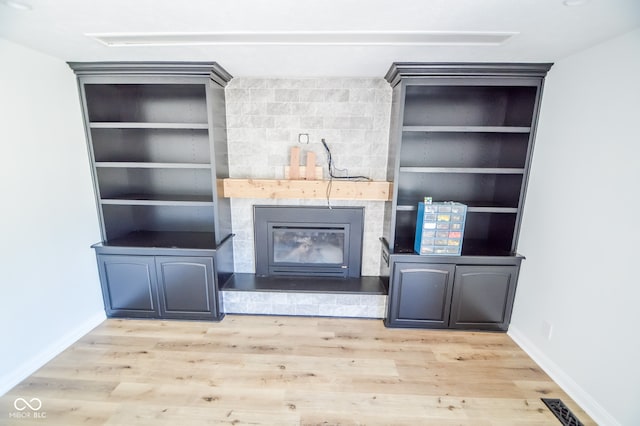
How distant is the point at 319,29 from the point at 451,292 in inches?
91.5

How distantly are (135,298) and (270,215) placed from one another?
59.1 inches

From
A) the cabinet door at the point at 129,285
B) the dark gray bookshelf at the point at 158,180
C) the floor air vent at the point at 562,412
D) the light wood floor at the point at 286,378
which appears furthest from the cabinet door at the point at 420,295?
the cabinet door at the point at 129,285

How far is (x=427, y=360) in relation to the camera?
7.03 ft

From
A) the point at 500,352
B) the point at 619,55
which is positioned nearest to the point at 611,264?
the point at 500,352

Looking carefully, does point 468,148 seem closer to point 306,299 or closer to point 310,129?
point 310,129

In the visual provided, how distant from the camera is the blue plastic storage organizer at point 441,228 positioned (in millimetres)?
2295

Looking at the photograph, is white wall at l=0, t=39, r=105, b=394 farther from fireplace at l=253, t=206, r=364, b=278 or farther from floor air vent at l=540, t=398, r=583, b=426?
floor air vent at l=540, t=398, r=583, b=426

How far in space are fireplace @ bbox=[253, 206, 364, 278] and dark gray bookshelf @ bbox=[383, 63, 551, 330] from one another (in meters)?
0.38

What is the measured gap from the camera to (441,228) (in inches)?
91.6

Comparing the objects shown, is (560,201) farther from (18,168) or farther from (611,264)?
(18,168)

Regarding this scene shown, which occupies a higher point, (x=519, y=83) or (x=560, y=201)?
(x=519, y=83)

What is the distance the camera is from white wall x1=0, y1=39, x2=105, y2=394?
5.93ft

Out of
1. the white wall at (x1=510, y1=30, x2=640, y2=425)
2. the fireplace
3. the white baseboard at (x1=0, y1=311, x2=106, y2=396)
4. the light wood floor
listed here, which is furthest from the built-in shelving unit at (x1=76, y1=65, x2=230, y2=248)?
the white wall at (x1=510, y1=30, x2=640, y2=425)

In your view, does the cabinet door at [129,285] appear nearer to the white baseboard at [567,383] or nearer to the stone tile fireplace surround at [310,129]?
the stone tile fireplace surround at [310,129]
